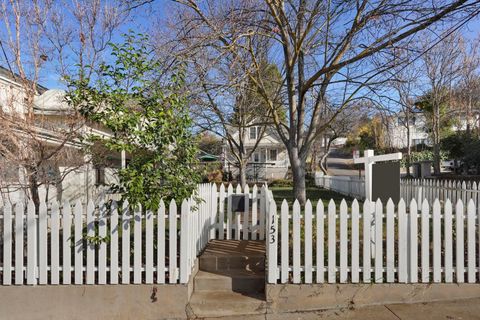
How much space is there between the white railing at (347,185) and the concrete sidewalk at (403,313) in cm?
1104

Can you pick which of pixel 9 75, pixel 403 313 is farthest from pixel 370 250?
pixel 9 75

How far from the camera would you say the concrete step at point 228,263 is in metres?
5.63

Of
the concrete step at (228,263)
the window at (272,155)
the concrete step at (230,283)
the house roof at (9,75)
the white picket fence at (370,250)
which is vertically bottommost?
the concrete step at (230,283)

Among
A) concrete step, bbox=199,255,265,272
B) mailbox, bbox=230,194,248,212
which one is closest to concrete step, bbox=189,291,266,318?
concrete step, bbox=199,255,265,272

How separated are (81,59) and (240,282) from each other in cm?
453

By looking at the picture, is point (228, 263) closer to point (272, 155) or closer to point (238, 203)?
point (238, 203)

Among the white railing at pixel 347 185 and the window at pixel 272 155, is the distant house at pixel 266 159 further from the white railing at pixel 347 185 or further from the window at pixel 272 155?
the white railing at pixel 347 185

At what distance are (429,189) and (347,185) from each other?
7.36 metres

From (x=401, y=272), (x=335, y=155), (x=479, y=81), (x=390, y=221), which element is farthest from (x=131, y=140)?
(x=335, y=155)

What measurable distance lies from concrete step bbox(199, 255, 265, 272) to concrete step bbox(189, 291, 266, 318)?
653 millimetres

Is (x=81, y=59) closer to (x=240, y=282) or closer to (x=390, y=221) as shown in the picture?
(x=240, y=282)

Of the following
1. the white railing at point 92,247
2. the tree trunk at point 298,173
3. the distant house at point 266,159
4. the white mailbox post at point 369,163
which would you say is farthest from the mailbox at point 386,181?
the distant house at point 266,159

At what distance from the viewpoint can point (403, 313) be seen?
462cm

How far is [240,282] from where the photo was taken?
520 cm
